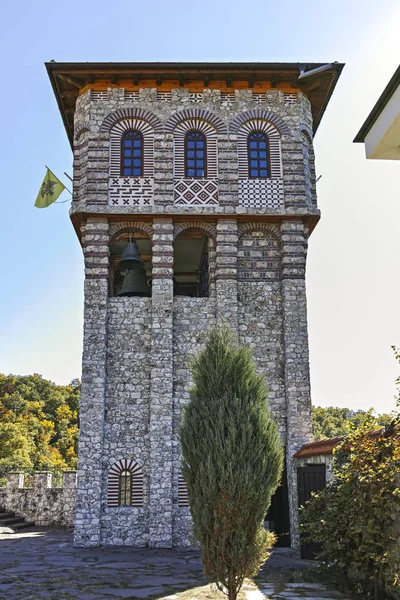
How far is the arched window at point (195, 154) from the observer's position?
16216mm

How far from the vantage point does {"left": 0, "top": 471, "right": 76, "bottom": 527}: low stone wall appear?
19.0m

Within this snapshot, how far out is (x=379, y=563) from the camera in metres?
7.38

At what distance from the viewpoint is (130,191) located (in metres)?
15.8

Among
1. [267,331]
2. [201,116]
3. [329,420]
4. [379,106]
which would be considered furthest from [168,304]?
[329,420]

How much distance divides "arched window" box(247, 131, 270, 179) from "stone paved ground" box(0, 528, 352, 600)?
30.4 feet

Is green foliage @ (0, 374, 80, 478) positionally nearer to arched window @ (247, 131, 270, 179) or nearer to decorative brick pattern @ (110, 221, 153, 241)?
decorative brick pattern @ (110, 221, 153, 241)

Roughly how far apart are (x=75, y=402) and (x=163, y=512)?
34737mm

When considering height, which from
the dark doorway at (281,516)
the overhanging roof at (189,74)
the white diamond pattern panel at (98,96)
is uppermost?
the overhanging roof at (189,74)

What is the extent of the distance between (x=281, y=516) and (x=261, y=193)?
801 centimetres

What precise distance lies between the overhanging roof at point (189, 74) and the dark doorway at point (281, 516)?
1023 cm

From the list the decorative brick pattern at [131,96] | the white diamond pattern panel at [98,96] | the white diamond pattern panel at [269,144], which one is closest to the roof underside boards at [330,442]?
the white diamond pattern panel at [269,144]

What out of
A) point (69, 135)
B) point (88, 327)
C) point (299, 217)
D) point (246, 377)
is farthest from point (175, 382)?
point (69, 135)

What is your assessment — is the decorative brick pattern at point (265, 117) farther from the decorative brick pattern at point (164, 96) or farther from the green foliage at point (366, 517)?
the green foliage at point (366, 517)

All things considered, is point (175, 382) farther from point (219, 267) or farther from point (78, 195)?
point (78, 195)
